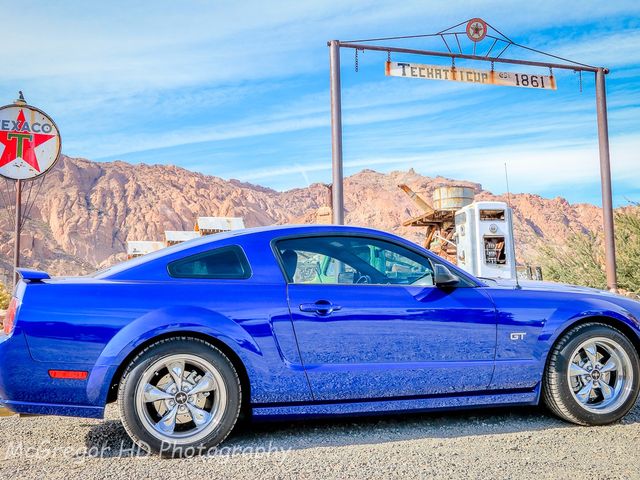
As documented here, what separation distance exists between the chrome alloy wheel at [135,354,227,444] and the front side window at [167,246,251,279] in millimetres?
527

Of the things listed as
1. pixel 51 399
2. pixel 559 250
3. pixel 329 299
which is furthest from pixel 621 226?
pixel 51 399

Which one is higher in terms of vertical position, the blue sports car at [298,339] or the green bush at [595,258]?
the green bush at [595,258]

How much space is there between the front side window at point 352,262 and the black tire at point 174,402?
744 mm

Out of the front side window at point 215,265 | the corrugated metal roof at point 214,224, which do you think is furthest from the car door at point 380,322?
the corrugated metal roof at point 214,224

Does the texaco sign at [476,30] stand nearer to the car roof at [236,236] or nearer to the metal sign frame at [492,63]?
the metal sign frame at [492,63]

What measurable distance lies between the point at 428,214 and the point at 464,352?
20269 mm

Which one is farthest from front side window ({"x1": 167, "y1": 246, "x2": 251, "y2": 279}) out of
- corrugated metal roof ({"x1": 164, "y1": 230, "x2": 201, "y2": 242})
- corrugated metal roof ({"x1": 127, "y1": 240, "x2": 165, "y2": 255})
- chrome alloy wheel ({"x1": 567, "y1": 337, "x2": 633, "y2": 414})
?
corrugated metal roof ({"x1": 127, "y1": 240, "x2": 165, "y2": 255})

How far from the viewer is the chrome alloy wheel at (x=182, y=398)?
3508 mm

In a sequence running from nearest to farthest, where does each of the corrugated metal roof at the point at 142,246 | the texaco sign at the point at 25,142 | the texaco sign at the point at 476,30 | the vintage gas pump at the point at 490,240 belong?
the texaco sign at the point at 25,142
the texaco sign at the point at 476,30
the vintage gas pump at the point at 490,240
the corrugated metal roof at the point at 142,246

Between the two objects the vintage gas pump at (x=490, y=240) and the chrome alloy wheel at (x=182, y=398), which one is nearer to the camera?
the chrome alloy wheel at (x=182, y=398)

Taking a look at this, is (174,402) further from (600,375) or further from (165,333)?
(600,375)

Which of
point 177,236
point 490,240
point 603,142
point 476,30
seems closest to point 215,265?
point 476,30

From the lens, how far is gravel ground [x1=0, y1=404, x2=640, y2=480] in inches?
127

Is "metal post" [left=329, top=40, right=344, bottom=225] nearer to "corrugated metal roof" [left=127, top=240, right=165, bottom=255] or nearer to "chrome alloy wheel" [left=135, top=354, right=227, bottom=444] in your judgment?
"chrome alloy wheel" [left=135, top=354, right=227, bottom=444]
